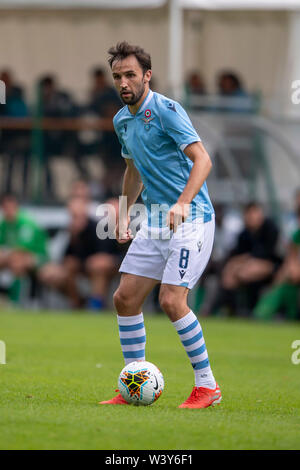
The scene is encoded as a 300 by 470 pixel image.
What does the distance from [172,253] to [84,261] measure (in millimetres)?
10144

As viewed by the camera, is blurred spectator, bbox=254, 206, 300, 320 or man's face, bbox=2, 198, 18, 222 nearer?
blurred spectator, bbox=254, 206, 300, 320

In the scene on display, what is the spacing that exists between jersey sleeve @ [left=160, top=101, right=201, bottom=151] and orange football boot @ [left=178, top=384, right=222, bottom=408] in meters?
1.58

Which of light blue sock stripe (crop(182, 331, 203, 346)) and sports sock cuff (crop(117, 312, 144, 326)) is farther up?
sports sock cuff (crop(117, 312, 144, 326))

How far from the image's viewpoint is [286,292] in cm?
1512

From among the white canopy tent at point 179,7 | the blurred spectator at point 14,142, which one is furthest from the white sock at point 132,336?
the white canopy tent at point 179,7

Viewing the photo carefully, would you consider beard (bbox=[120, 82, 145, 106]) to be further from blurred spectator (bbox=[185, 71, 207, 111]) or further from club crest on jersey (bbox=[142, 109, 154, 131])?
blurred spectator (bbox=[185, 71, 207, 111])

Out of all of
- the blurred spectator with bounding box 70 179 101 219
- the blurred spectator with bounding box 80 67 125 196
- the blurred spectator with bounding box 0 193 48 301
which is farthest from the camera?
the blurred spectator with bounding box 80 67 125 196

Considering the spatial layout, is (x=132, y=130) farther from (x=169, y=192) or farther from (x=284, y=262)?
(x=284, y=262)

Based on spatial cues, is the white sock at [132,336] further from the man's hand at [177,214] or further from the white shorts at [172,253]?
the man's hand at [177,214]

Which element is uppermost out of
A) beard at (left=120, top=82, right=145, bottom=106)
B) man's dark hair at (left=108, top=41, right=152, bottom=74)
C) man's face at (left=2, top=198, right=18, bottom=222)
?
man's dark hair at (left=108, top=41, right=152, bottom=74)

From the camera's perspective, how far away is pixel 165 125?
21.1ft

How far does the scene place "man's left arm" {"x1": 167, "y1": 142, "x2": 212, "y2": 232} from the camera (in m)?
6.00

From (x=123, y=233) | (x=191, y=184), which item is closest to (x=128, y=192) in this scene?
(x=123, y=233)

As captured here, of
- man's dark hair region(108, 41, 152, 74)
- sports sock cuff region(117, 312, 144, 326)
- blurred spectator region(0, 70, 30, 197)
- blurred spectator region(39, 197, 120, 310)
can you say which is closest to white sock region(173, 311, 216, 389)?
sports sock cuff region(117, 312, 144, 326)
